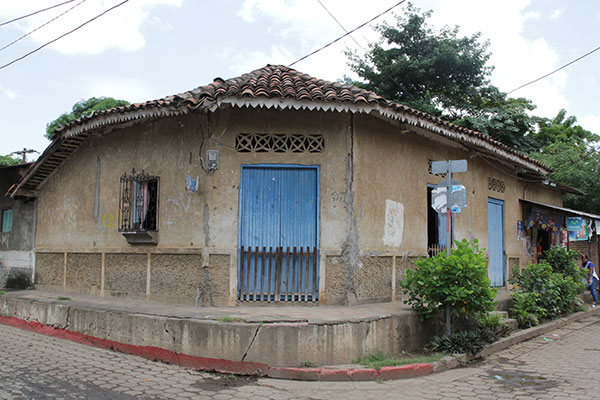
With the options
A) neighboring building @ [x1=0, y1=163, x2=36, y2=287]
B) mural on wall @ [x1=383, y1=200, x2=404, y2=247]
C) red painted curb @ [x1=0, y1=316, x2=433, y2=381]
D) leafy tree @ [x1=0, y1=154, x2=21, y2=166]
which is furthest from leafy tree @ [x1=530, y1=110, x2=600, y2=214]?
leafy tree @ [x1=0, y1=154, x2=21, y2=166]

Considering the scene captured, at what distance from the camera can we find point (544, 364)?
7148 mm

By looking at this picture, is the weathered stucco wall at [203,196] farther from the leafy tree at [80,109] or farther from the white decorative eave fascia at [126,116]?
the leafy tree at [80,109]

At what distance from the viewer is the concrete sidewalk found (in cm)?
607

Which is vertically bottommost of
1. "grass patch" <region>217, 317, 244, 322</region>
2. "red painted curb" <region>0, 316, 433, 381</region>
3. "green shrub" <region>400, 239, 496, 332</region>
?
"red painted curb" <region>0, 316, 433, 381</region>

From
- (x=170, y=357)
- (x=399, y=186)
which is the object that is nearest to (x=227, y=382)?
(x=170, y=357)

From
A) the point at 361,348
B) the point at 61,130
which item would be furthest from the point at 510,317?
the point at 61,130

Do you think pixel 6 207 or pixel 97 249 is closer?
pixel 97 249

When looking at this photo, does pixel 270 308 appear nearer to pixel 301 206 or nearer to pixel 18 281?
pixel 301 206

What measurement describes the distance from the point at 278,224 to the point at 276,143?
134cm

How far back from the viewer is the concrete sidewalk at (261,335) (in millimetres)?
6074

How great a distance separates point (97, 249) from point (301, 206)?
4.46 metres

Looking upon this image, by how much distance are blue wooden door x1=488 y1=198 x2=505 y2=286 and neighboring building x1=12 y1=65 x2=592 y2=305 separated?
3.61 m

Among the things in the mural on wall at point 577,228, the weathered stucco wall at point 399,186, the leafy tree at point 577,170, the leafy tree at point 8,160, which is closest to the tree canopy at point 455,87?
the leafy tree at point 577,170

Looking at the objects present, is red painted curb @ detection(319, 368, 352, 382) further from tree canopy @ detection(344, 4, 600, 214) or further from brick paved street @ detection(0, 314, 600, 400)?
tree canopy @ detection(344, 4, 600, 214)
